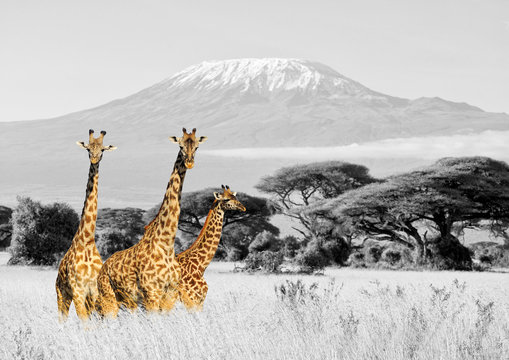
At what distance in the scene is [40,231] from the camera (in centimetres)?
3006

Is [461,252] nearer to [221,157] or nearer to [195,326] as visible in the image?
[195,326]

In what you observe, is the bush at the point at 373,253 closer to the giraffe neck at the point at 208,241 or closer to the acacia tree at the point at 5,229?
the acacia tree at the point at 5,229

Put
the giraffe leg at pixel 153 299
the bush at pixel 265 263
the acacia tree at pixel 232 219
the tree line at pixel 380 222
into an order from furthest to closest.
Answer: the acacia tree at pixel 232 219 < the tree line at pixel 380 222 < the bush at pixel 265 263 < the giraffe leg at pixel 153 299

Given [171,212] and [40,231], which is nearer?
[171,212]

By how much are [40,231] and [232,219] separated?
2060 centimetres

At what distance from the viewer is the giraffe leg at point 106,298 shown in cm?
773

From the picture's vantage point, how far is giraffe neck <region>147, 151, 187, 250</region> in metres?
7.47

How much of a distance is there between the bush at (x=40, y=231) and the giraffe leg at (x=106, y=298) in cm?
2305

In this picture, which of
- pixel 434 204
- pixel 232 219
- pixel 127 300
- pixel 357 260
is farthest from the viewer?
pixel 232 219

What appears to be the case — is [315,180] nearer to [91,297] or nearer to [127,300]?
[91,297]

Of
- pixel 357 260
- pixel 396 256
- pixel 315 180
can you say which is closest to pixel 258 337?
pixel 396 256

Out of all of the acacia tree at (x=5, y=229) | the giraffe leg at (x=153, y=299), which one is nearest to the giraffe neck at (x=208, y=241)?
the giraffe leg at (x=153, y=299)

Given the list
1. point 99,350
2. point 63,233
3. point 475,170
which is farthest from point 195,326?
point 475,170

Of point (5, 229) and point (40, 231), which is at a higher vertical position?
point (40, 231)
